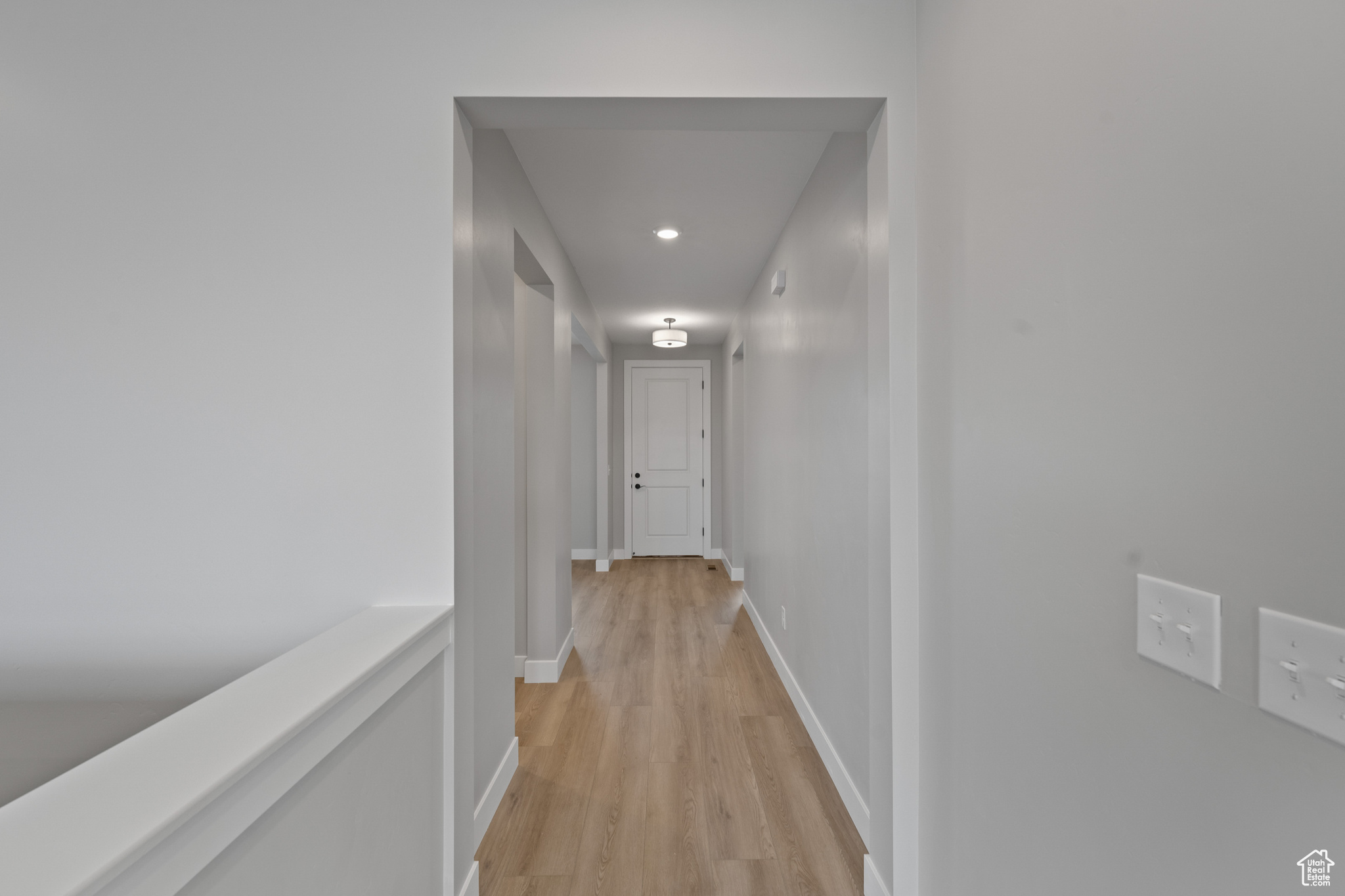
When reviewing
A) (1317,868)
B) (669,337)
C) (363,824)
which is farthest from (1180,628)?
(669,337)

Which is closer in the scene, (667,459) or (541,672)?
(541,672)

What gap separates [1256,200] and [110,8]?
228 centimetres

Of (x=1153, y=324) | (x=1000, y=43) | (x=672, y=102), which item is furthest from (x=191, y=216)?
(x=1153, y=324)

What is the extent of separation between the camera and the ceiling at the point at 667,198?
7.71 feet

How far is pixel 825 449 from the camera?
2.53 m

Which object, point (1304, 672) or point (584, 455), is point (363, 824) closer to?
point (1304, 672)

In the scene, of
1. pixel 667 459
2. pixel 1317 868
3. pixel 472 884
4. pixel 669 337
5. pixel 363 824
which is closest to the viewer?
pixel 1317 868

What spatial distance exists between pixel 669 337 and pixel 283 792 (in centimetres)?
505

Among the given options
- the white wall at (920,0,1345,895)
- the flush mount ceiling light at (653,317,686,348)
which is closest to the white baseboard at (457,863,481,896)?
the white wall at (920,0,1345,895)

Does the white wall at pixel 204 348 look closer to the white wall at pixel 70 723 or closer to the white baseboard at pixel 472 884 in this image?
the white wall at pixel 70 723

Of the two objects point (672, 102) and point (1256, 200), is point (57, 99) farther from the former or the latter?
point (1256, 200)

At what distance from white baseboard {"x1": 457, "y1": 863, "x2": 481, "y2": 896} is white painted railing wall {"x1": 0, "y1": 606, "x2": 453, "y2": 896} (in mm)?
110

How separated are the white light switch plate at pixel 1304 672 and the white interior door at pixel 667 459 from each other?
6413mm

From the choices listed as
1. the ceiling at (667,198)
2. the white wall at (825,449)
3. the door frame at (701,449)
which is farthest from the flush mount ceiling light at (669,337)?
the white wall at (825,449)
